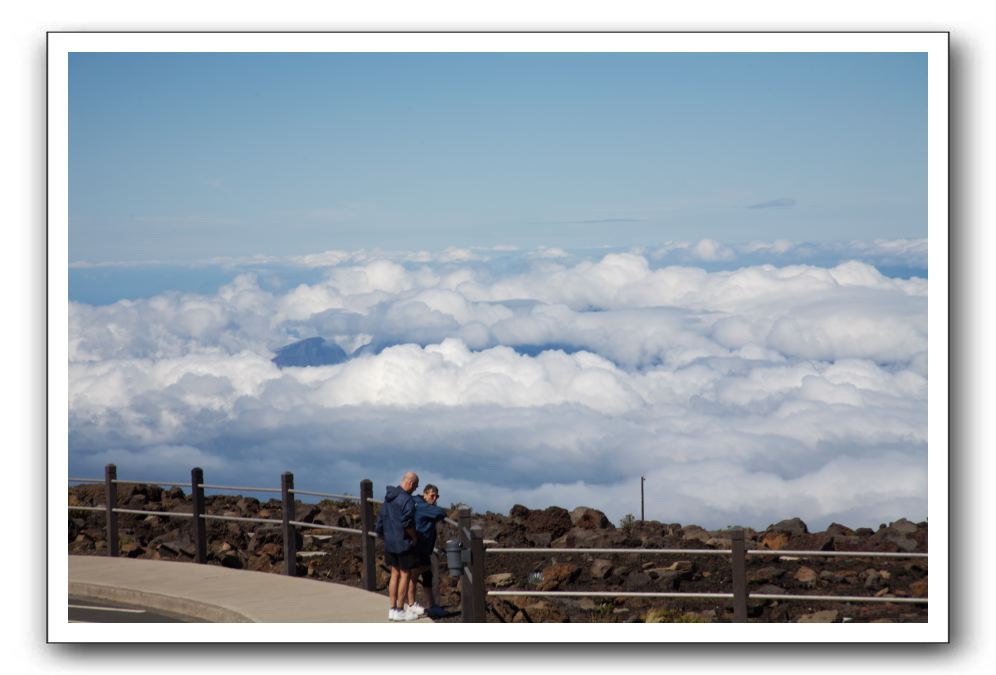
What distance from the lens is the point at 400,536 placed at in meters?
15.3

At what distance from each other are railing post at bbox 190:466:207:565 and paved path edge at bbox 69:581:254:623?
5.82 ft

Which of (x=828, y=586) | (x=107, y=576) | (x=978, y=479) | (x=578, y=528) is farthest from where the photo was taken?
(x=578, y=528)

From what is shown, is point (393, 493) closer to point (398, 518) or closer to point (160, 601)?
point (398, 518)

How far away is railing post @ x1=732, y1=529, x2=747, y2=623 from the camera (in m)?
16.1

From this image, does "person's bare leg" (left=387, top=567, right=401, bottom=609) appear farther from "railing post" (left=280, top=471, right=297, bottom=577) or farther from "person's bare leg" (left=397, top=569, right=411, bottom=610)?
"railing post" (left=280, top=471, right=297, bottom=577)

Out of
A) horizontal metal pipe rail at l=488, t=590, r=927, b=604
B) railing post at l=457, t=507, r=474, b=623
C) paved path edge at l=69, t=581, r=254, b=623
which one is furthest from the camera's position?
paved path edge at l=69, t=581, r=254, b=623

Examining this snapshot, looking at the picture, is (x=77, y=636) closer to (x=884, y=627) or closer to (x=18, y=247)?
(x=18, y=247)

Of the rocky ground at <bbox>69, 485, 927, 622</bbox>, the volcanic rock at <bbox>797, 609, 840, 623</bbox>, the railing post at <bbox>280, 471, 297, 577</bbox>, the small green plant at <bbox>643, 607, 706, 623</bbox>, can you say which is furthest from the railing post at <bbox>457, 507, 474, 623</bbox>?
the volcanic rock at <bbox>797, 609, 840, 623</bbox>

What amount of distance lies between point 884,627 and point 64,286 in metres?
7.93

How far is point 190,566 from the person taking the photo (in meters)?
19.1

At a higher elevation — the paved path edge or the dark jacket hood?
the dark jacket hood

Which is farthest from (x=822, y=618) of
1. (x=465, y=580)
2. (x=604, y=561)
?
(x=465, y=580)

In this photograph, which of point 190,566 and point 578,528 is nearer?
point 190,566
